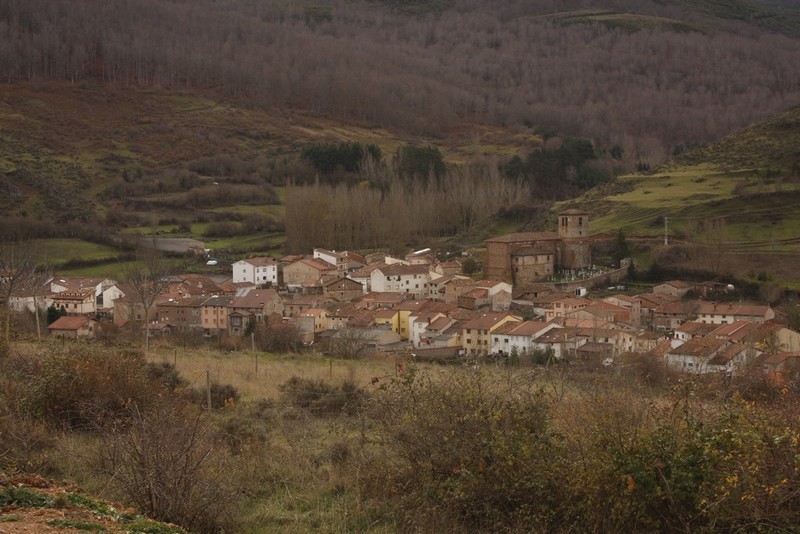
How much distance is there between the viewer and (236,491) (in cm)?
556

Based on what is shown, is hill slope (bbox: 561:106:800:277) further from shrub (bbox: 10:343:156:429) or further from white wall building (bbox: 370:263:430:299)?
shrub (bbox: 10:343:156:429)

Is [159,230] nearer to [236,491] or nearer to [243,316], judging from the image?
[243,316]

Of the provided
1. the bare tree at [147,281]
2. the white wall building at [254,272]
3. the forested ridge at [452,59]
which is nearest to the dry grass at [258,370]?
the bare tree at [147,281]

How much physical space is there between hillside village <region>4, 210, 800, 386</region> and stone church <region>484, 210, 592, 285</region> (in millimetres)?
53

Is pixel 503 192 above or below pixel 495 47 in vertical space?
below

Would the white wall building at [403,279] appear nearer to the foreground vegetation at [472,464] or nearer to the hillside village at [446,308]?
the hillside village at [446,308]

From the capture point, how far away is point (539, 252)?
37594 millimetres

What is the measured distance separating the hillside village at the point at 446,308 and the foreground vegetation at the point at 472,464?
35.6 ft

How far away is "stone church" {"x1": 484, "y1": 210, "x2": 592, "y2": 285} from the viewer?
1449 inches

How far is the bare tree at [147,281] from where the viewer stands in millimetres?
21422

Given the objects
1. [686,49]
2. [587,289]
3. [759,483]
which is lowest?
[587,289]

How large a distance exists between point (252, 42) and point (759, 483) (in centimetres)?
10594

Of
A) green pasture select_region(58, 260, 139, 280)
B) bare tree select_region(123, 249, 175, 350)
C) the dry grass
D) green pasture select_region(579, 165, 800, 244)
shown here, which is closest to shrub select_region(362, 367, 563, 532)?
the dry grass

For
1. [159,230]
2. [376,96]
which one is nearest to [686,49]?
[376,96]
